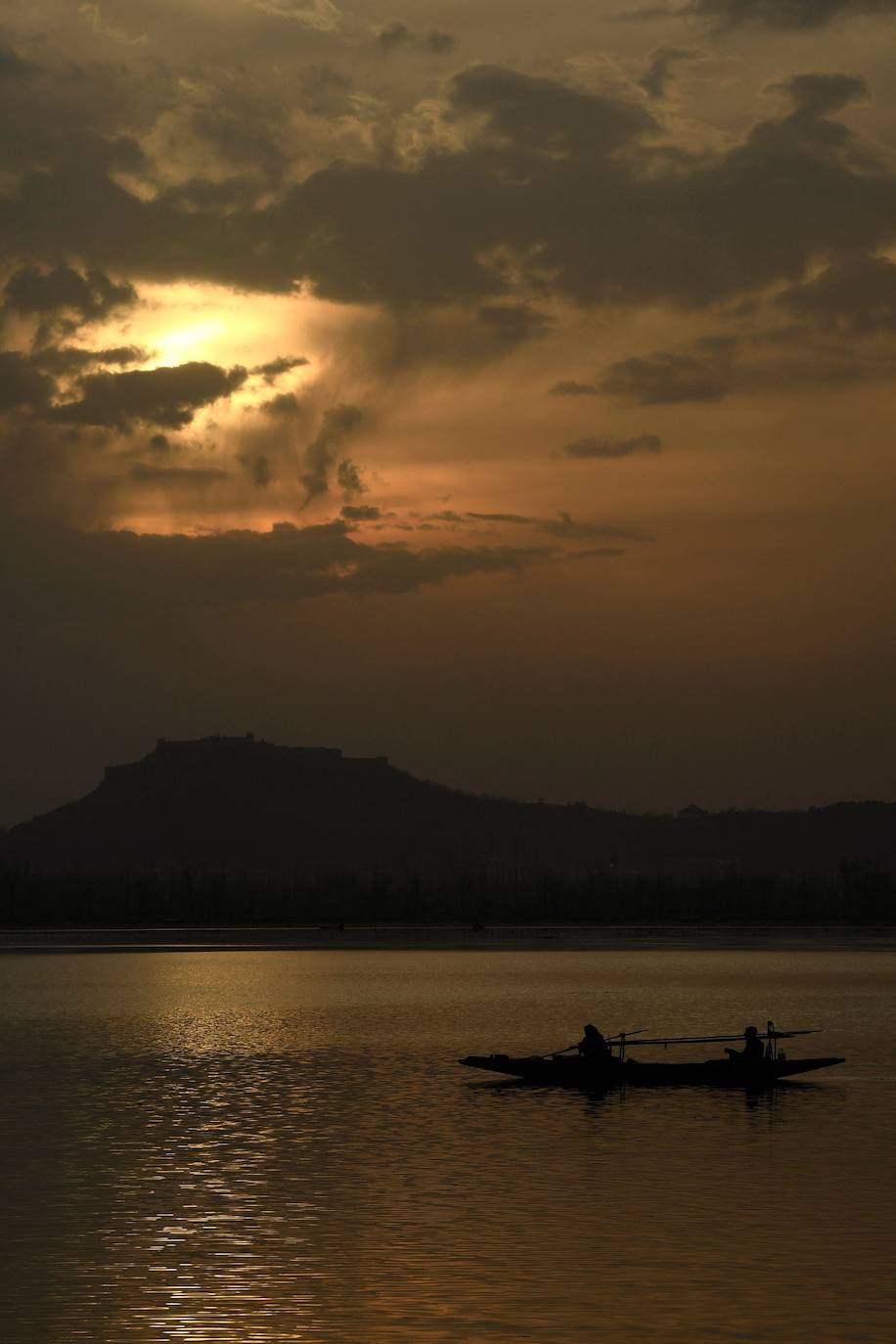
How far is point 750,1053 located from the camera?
51.7 m

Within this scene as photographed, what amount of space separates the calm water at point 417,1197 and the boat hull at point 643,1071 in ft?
1.80

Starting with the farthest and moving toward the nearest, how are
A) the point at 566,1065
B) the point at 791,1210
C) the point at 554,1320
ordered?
the point at 566,1065 → the point at 791,1210 → the point at 554,1320

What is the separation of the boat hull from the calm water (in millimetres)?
547

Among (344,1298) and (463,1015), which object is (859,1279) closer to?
(344,1298)

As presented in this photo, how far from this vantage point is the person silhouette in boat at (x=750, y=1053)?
51.3m

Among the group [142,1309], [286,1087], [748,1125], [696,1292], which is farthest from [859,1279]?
[286,1087]

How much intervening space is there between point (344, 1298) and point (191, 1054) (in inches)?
1683

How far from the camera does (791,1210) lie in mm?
→ 32688

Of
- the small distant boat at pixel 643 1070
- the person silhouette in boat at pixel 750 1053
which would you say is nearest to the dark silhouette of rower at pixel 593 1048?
the small distant boat at pixel 643 1070

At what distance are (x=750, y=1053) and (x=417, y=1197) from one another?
1969 centimetres

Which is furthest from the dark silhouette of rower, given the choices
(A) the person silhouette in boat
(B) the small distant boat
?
(A) the person silhouette in boat

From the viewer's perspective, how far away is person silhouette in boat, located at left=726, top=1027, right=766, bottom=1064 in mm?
51312

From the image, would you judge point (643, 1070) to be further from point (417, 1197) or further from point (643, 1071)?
point (417, 1197)

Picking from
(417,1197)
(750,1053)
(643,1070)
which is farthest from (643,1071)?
(417,1197)
